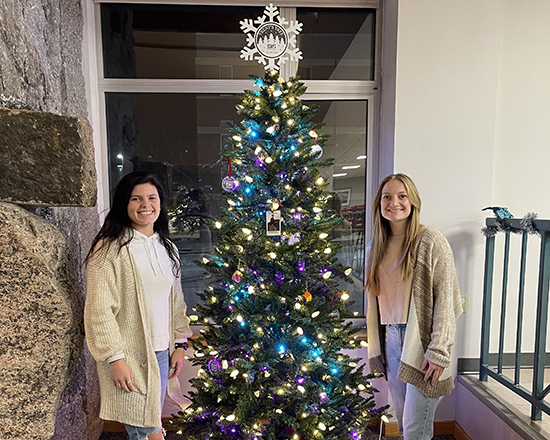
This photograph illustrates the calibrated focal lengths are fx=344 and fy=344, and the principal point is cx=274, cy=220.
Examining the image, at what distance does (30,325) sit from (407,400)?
1.66 meters

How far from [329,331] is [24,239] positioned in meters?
1.27

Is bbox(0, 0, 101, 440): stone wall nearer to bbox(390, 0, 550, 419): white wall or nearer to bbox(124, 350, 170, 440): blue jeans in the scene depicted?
bbox(124, 350, 170, 440): blue jeans

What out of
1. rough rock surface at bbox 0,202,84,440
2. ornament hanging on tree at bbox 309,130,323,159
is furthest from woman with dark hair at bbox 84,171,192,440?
ornament hanging on tree at bbox 309,130,323,159

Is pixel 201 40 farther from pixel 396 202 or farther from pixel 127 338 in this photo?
pixel 127 338

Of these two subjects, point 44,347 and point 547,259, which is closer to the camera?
point 44,347

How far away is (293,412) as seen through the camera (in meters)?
1.57

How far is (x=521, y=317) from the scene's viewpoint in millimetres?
1878

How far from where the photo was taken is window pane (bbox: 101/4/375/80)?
2.44 metres

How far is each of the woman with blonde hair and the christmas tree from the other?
21 cm

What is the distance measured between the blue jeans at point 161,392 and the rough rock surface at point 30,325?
0.33 m

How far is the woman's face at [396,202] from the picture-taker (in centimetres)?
164

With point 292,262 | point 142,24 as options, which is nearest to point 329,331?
point 292,262

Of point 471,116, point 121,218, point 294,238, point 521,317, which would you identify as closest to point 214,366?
point 294,238

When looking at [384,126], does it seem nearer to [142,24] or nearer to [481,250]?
[481,250]
